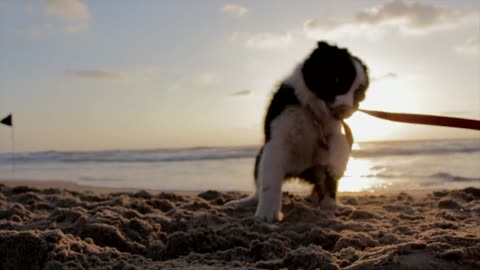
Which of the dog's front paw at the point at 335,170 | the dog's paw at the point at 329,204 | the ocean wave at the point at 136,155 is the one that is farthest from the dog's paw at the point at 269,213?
the ocean wave at the point at 136,155

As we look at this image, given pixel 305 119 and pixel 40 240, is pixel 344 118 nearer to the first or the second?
pixel 305 119

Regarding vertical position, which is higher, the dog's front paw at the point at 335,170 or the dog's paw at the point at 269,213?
the dog's front paw at the point at 335,170

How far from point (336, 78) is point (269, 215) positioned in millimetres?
1211

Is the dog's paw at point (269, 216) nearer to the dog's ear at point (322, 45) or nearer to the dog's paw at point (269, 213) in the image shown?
the dog's paw at point (269, 213)

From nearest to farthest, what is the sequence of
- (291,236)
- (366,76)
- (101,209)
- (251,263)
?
(251,263) → (291,236) → (101,209) → (366,76)

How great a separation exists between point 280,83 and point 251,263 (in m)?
2.44

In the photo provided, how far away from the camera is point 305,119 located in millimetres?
4367

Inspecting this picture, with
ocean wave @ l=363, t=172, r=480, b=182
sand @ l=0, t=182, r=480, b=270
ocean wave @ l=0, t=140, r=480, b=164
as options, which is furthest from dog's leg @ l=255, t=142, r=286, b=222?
ocean wave @ l=0, t=140, r=480, b=164

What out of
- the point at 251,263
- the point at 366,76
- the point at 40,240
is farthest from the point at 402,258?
the point at 366,76

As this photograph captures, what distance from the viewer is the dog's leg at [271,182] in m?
4.09

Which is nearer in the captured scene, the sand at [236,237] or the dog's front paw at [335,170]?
the sand at [236,237]

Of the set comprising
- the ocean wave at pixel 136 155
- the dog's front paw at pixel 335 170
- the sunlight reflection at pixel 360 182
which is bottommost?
the sunlight reflection at pixel 360 182

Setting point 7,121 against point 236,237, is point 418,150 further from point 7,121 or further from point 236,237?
point 236,237

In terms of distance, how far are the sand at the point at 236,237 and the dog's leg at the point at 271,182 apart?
0.16m
